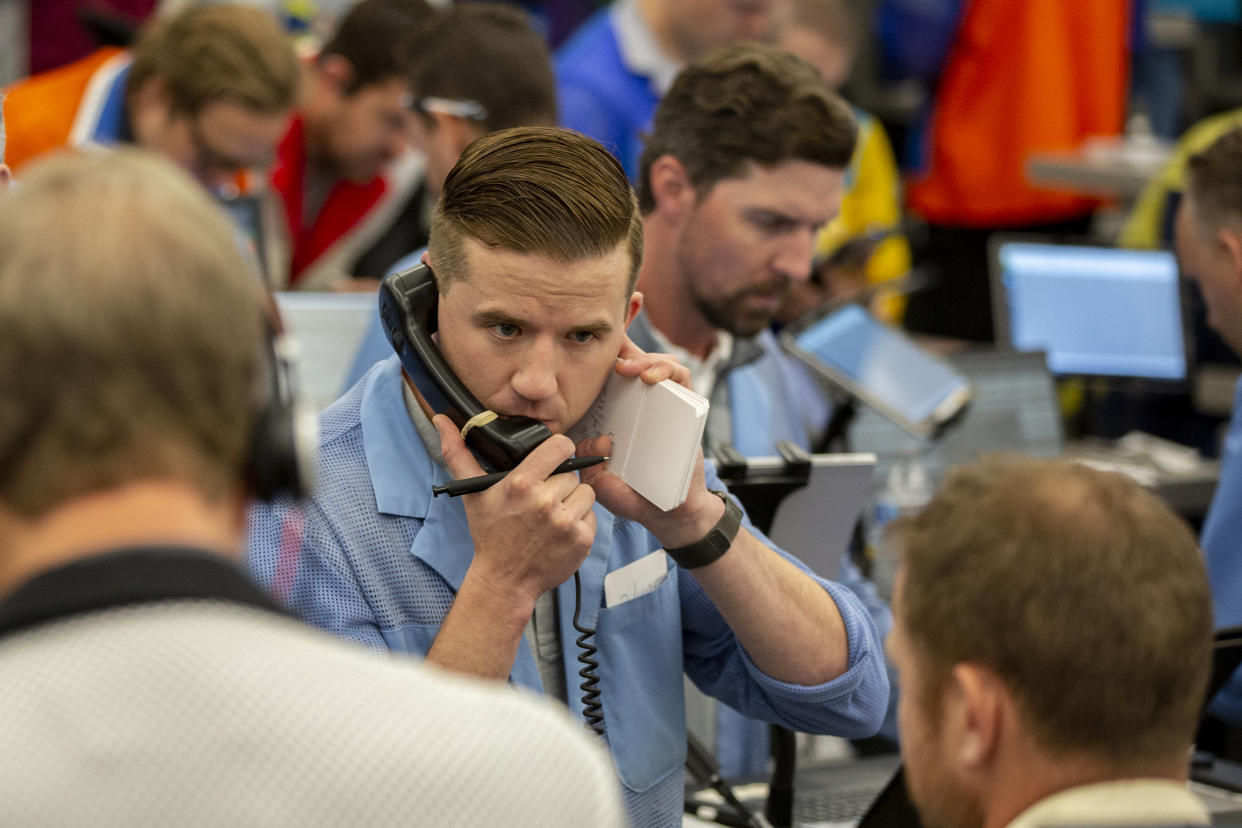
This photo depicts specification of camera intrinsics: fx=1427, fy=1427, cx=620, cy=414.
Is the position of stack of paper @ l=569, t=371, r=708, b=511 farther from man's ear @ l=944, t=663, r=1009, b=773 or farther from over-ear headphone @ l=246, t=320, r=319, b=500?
over-ear headphone @ l=246, t=320, r=319, b=500

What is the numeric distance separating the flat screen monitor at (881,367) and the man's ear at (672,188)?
0.36 m

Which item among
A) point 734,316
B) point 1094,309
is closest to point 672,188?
point 734,316

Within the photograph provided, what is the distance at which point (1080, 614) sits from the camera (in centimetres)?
118

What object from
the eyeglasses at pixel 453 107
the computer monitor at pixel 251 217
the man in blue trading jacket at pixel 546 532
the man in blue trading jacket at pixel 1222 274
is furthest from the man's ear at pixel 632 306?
the computer monitor at pixel 251 217

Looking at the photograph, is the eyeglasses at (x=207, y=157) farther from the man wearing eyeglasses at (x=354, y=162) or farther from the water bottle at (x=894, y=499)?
the water bottle at (x=894, y=499)

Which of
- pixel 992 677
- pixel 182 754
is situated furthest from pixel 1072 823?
pixel 182 754

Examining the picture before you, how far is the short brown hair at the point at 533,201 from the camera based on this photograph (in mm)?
1636

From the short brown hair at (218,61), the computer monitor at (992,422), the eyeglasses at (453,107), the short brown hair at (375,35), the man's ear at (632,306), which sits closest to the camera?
the man's ear at (632,306)

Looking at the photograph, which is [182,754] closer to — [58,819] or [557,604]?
[58,819]

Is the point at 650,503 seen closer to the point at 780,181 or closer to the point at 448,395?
the point at 448,395

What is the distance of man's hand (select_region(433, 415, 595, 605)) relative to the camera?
151cm

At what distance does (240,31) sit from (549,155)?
2.49 metres

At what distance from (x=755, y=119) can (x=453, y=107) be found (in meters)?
1.01

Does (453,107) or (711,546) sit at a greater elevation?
(711,546)
